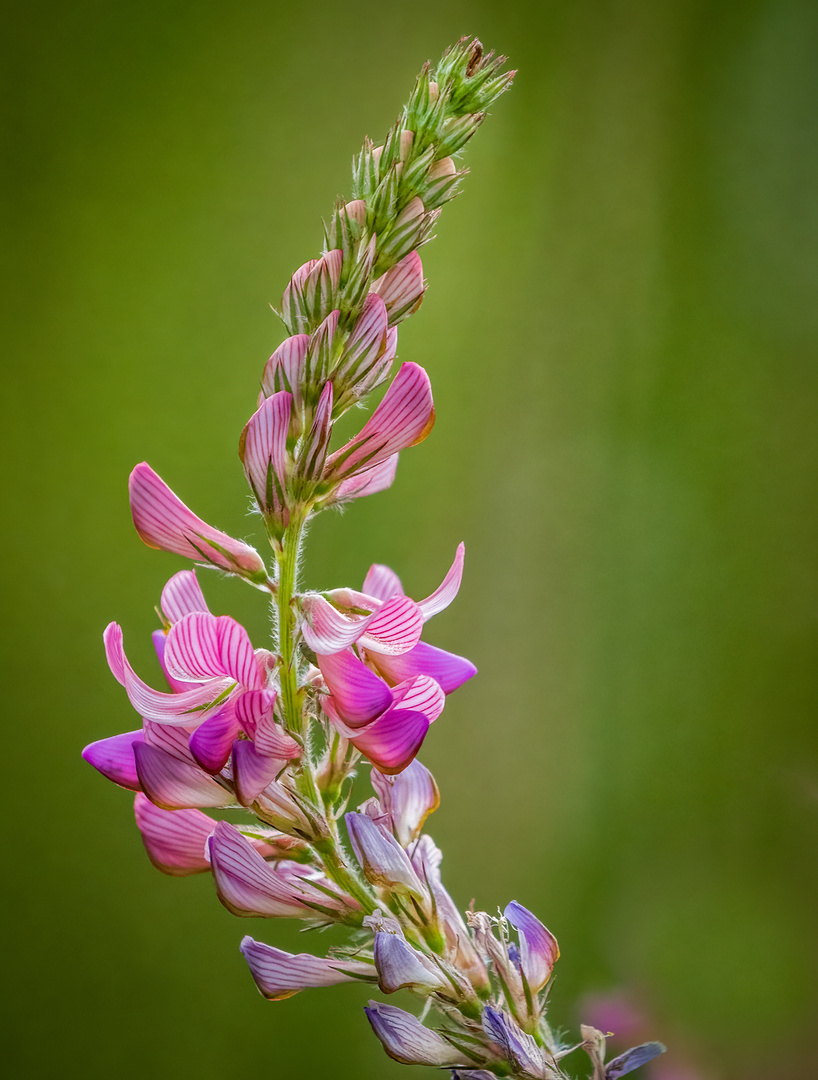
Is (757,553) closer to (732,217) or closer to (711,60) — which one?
(732,217)

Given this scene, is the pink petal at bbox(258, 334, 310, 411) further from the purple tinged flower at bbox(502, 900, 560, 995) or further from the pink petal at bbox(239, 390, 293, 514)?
the purple tinged flower at bbox(502, 900, 560, 995)

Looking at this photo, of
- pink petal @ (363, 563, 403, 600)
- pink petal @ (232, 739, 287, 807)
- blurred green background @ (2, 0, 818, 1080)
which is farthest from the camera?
blurred green background @ (2, 0, 818, 1080)

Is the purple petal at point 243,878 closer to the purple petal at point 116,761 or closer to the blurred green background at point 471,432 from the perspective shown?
the purple petal at point 116,761

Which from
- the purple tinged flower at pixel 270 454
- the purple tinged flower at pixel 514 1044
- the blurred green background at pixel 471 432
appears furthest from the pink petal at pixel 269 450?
the blurred green background at pixel 471 432

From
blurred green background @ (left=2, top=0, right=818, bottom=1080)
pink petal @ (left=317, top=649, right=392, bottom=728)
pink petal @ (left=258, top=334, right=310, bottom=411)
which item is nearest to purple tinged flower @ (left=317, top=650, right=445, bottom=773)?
pink petal @ (left=317, top=649, right=392, bottom=728)

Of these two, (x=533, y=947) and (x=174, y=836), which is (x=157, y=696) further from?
(x=533, y=947)
